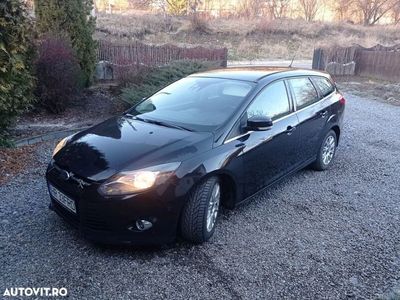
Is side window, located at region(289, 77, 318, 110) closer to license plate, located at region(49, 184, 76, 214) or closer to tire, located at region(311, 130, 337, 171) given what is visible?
tire, located at region(311, 130, 337, 171)

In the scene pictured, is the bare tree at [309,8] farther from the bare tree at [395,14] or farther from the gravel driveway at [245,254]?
the gravel driveway at [245,254]

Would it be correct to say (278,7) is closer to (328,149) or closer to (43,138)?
(328,149)

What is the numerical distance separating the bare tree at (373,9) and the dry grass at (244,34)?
219 inches

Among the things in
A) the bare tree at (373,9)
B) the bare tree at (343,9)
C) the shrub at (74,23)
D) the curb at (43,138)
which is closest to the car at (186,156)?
the curb at (43,138)

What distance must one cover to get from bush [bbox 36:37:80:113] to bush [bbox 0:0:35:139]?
1.83 m

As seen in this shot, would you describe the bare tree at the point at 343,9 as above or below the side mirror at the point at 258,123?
above

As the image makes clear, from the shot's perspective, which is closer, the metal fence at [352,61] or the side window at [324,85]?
the side window at [324,85]

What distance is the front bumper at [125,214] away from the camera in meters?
2.94

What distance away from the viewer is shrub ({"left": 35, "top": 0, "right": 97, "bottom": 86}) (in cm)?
892

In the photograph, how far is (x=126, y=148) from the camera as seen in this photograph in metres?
3.30

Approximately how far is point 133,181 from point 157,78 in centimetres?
566

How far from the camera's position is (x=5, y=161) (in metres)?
5.18

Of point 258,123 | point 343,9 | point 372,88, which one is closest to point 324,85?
point 258,123

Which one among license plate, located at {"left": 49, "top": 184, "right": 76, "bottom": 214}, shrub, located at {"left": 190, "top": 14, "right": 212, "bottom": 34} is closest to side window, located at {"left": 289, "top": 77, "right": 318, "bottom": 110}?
license plate, located at {"left": 49, "top": 184, "right": 76, "bottom": 214}
